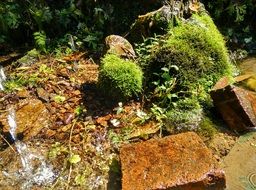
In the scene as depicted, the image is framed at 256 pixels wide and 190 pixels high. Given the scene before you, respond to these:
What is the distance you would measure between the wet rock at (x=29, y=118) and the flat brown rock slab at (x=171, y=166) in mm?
1174

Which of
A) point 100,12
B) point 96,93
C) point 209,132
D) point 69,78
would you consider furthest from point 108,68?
point 100,12

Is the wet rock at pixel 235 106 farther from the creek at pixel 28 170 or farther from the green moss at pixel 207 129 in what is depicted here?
the creek at pixel 28 170

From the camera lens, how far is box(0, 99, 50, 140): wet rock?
14.4ft

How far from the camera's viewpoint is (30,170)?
157 inches

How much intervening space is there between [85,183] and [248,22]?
417 centimetres

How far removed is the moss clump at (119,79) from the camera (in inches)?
178

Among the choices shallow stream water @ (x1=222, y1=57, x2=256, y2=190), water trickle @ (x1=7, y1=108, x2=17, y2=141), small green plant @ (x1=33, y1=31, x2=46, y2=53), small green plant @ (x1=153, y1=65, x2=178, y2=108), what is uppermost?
small green plant @ (x1=33, y1=31, x2=46, y2=53)

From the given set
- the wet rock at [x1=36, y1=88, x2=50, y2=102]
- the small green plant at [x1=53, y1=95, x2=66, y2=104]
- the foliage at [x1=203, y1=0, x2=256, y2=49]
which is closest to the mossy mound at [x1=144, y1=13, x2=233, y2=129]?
the small green plant at [x1=53, y1=95, x2=66, y2=104]

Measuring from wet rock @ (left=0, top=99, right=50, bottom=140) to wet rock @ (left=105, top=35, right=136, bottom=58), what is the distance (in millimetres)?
1097

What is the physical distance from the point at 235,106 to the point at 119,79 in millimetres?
1322

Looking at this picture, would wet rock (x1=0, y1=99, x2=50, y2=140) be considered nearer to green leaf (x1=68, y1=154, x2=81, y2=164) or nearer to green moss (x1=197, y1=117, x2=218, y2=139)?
green leaf (x1=68, y1=154, x2=81, y2=164)

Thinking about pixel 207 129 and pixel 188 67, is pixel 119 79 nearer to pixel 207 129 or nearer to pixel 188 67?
pixel 188 67

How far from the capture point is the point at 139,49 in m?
5.09

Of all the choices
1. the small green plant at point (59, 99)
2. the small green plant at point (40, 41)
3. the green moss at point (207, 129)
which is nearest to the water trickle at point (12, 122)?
the small green plant at point (59, 99)
